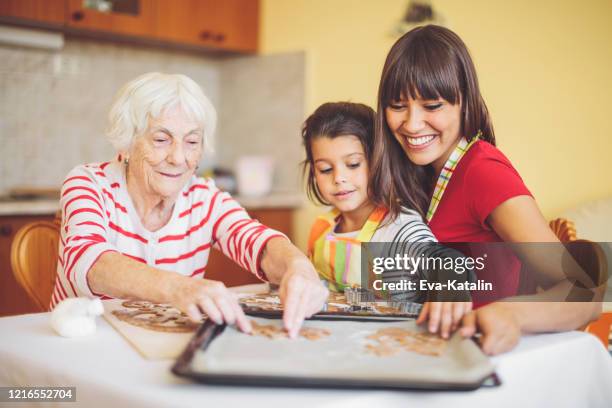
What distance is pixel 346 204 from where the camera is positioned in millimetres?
1550

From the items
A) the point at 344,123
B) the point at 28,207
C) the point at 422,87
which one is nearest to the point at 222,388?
the point at 422,87

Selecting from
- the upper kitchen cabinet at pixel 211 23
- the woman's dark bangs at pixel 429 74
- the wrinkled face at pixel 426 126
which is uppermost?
the upper kitchen cabinet at pixel 211 23

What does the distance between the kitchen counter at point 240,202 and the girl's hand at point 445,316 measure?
203 centimetres

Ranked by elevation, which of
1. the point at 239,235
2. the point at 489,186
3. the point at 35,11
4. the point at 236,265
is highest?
the point at 35,11

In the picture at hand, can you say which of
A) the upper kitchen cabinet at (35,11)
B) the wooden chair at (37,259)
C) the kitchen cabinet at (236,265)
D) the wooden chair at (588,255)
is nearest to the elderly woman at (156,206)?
the wooden chair at (37,259)

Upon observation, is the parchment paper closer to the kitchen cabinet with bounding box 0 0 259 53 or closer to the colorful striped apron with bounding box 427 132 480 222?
the colorful striped apron with bounding box 427 132 480 222

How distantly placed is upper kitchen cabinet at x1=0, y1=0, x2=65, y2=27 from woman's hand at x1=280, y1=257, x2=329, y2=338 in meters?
2.20

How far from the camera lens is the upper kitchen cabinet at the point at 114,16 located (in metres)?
2.85

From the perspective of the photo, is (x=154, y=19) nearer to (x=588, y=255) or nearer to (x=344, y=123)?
(x=344, y=123)

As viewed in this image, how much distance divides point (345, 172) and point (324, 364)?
2.76 feet

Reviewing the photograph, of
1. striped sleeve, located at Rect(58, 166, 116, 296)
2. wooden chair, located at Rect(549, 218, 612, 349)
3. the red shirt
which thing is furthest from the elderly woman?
wooden chair, located at Rect(549, 218, 612, 349)

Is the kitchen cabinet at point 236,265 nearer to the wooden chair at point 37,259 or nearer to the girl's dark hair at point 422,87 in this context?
the wooden chair at point 37,259

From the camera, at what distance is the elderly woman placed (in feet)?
4.10

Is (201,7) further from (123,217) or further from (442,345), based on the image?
(442,345)
